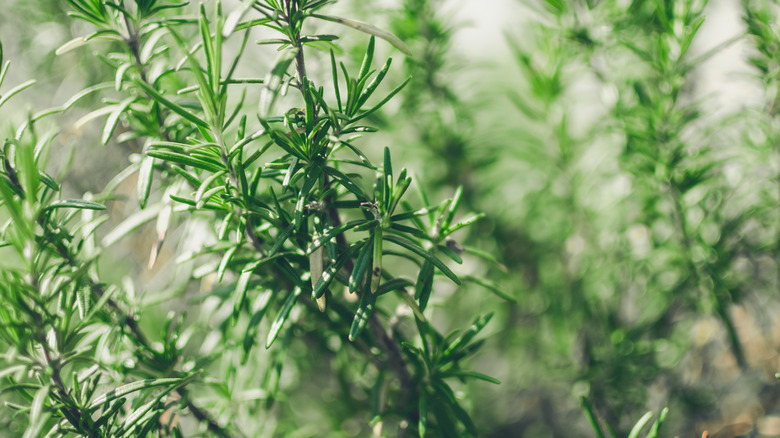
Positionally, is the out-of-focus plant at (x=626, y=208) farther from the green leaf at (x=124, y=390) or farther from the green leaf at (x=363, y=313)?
the green leaf at (x=124, y=390)

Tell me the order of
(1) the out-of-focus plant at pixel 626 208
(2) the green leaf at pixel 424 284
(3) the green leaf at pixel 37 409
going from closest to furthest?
(3) the green leaf at pixel 37 409 → (2) the green leaf at pixel 424 284 → (1) the out-of-focus plant at pixel 626 208

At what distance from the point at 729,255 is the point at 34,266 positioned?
87 cm

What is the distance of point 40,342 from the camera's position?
0.40m

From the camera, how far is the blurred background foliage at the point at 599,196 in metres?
0.69

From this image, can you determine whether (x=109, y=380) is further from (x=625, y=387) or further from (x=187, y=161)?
(x=625, y=387)

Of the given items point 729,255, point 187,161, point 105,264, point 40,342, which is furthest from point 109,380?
point 729,255

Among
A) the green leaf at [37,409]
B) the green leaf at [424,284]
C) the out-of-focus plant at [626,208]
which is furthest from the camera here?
the out-of-focus plant at [626,208]

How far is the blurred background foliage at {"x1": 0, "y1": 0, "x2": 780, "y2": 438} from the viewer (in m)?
0.69

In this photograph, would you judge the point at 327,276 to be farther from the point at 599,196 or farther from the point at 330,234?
the point at 599,196

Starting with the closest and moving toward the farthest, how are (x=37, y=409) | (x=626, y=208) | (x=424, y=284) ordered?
(x=37, y=409) → (x=424, y=284) → (x=626, y=208)

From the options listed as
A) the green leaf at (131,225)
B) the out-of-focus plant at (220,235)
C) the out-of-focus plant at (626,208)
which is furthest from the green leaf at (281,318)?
the out-of-focus plant at (626,208)

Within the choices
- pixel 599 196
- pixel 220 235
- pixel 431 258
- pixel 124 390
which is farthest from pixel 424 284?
pixel 599 196

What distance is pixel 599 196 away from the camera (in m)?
0.95

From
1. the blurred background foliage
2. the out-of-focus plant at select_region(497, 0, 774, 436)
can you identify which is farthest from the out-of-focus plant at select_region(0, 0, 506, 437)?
the out-of-focus plant at select_region(497, 0, 774, 436)
